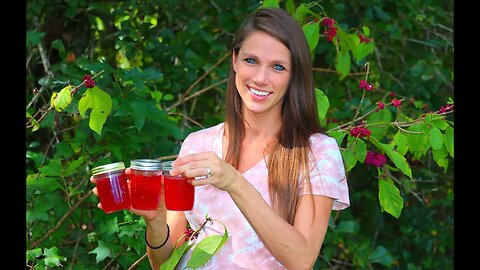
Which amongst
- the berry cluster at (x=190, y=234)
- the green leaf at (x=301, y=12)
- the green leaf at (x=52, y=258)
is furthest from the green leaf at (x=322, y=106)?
the green leaf at (x=52, y=258)

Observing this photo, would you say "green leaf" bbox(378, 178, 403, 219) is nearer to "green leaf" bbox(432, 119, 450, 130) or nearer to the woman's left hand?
"green leaf" bbox(432, 119, 450, 130)

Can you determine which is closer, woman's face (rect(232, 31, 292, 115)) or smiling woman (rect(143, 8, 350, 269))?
smiling woman (rect(143, 8, 350, 269))

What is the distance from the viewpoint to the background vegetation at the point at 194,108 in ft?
9.66

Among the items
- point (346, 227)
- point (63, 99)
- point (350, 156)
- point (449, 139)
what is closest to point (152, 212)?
point (63, 99)

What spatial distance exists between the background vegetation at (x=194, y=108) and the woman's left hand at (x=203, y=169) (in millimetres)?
692

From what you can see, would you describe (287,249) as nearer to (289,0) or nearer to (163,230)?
(163,230)

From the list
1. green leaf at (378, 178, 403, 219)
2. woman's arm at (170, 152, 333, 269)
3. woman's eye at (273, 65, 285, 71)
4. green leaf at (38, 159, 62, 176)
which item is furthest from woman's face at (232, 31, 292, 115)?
green leaf at (38, 159, 62, 176)

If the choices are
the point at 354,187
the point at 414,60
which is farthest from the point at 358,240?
the point at 414,60

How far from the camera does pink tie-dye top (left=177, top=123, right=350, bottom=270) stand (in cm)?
229

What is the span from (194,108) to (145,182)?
242 cm

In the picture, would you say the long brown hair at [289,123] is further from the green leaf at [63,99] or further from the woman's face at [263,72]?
the green leaf at [63,99]

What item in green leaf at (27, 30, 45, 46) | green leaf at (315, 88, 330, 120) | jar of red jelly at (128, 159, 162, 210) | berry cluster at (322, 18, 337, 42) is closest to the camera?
jar of red jelly at (128, 159, 162, 210)

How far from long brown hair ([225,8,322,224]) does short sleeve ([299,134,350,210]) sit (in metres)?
0.02
